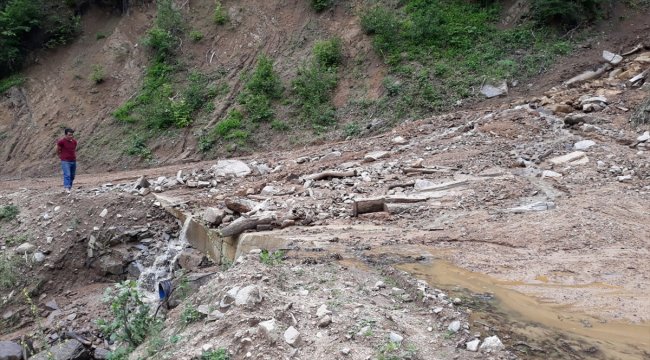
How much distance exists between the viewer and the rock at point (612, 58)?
12.1m

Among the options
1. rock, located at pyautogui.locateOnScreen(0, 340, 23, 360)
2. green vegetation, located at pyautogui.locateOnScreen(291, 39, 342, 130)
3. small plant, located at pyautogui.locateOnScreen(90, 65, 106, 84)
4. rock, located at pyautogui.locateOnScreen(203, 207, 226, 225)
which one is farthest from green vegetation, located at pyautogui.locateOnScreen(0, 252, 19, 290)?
small plant, located at pyautogui.locateOnScreen(90, 65, 106, 84)

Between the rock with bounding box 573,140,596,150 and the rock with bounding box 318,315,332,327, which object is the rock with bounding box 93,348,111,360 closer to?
the rock with bounding box 318,315,332,327

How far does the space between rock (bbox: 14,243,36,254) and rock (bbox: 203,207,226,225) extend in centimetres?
345

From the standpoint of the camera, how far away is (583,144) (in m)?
8.70

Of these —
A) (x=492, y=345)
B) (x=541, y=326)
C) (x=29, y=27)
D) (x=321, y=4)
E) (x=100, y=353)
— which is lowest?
(x=100, y=353)

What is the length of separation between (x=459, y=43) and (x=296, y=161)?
5.38 m

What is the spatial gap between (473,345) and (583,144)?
19.2 feet

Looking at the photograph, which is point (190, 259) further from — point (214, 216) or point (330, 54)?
point (330, 54)

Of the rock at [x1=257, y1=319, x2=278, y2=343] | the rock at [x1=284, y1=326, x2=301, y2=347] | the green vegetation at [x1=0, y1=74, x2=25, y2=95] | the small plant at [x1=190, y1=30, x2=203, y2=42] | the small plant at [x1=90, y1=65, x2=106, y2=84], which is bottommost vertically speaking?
the rock at [x1=284, y1=326, x2=301, y2=347]

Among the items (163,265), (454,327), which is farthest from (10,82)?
(454,327)

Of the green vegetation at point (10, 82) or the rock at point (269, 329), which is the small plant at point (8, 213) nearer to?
the rock at point (269, 329)

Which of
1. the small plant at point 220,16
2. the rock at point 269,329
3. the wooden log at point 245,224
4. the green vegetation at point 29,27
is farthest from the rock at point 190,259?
the green vegetation at point 29,27

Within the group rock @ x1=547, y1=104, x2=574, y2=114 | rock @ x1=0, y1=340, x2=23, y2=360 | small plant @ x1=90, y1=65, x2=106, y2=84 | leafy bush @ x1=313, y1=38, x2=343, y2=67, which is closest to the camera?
rock @ x1=0, y1=340, x2=23, y2=360

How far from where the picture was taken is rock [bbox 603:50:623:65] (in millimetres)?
12057
